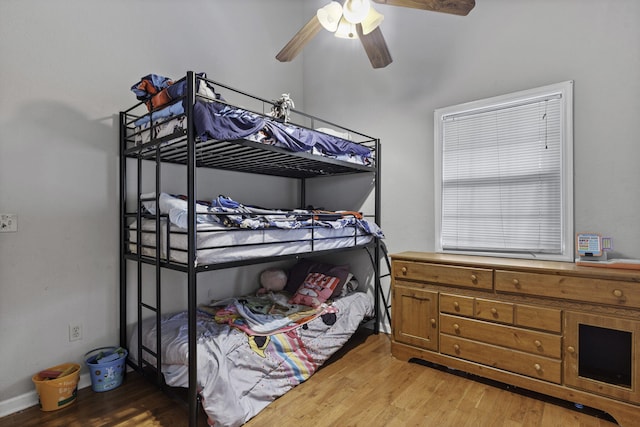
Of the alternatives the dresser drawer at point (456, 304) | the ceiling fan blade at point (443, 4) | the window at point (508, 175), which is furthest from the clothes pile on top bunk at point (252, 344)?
the ceiling fan blade at point (443, 4)

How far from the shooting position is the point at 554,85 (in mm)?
2271

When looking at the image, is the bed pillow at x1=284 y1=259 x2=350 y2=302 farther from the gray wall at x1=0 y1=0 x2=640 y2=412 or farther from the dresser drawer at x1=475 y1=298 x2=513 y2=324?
the dresser drawer at x1=475 y1=298 x2=513 y2=324

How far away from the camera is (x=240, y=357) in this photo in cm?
188

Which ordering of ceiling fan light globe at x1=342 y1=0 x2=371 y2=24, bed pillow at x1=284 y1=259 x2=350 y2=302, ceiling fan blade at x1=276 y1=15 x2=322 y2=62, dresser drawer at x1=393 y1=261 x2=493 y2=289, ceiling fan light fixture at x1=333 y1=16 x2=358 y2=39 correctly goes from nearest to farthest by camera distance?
ceiling fan light globe at x1=342 y1=0 x2=371 y2=24
ceiling fan light fixture at x1=333 y1=16 x2=358 y2=39
ceiling fan blade at x1=276 y1=15 x2=322 y2=62
dresser drawer at x1=393 y1=261 x2=493 y2=289
bed pillow at x1=284 y1=259 x2=350 y2=302

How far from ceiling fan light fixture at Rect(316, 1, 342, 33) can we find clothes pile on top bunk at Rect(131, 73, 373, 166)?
0.61 m

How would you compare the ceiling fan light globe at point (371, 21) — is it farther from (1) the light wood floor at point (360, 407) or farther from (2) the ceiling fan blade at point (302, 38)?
(1) the light wood floor at point (360, 407)

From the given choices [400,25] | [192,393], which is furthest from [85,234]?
[400,25]

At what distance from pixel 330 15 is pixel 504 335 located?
2.17m

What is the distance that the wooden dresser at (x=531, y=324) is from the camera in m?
1.78

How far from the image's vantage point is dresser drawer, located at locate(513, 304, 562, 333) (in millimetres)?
1921

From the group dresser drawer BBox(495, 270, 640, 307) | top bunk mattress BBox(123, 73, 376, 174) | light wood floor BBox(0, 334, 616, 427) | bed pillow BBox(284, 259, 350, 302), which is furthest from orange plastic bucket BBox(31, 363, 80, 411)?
dresser drawer BBox(495, 270, 640, 307)

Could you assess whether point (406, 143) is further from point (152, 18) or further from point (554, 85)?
point (152, 18)

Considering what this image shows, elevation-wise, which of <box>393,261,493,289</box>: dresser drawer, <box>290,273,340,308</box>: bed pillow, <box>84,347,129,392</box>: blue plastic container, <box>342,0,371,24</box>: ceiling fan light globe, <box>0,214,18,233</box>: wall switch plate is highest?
<box>342,0,371,24</box>: ceiling fan light globe

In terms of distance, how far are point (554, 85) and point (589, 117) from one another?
313 millimetres
